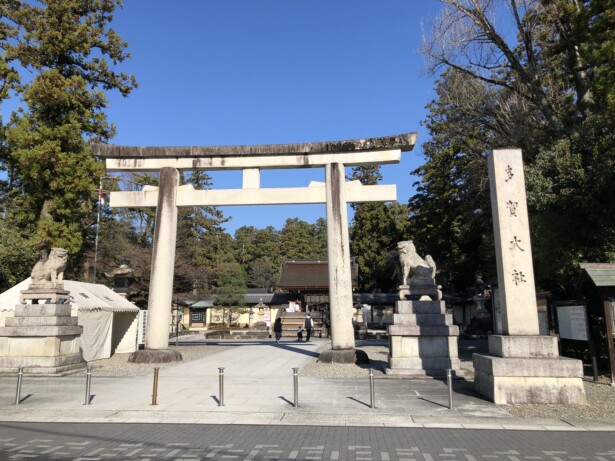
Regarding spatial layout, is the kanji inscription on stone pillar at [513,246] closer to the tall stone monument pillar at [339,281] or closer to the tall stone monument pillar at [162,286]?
the tall stone monument pillar at [339,281]

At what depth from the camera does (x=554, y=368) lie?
7973 millimetres

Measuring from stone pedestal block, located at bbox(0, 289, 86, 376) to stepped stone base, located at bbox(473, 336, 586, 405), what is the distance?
450 inches

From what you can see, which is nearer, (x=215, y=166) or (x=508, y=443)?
(x=508, y=443)

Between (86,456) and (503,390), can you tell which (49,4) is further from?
(503,390)

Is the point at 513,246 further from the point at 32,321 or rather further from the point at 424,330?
the point at 32,321

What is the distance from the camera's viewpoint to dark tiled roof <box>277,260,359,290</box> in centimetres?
3581

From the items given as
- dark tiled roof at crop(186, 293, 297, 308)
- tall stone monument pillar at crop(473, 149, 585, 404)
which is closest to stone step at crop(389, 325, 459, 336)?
tall stone monument pillar at crop(473, 149, 585, 404)

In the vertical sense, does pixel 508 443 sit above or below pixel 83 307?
below

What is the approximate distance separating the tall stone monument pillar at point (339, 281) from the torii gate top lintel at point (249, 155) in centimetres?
133

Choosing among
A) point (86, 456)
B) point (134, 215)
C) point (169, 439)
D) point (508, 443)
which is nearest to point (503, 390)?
point (508, 443)

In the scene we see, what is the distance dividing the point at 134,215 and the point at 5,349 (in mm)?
26383

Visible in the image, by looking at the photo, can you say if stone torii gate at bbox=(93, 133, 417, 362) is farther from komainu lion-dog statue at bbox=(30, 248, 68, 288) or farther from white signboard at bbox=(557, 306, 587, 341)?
white signboard at bbox=(557, 306, 587, 341)

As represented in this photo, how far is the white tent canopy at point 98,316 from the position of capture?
14.3 meters

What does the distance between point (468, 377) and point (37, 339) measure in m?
12.1
